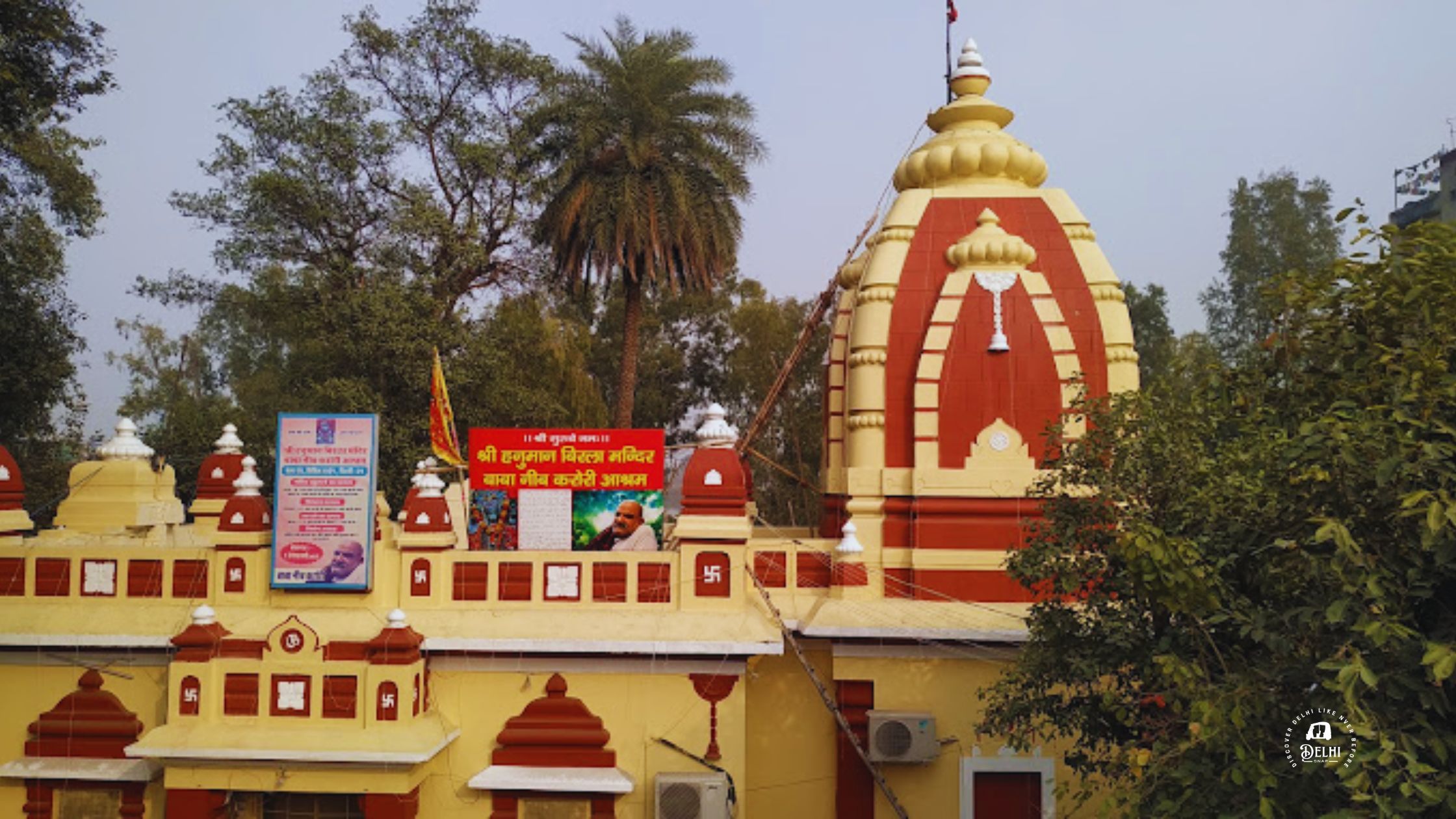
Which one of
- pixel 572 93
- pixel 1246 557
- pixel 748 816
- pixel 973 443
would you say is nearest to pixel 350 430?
pixel 748 816

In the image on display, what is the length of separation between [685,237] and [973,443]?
1139 cm

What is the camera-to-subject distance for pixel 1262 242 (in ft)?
112

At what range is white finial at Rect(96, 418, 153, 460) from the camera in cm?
1212

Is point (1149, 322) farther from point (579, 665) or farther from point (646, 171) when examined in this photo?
point (579, 665)

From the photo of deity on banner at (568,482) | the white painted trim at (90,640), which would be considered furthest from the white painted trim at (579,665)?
the white painted trim at (90,640)

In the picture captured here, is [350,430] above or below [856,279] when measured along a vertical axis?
below

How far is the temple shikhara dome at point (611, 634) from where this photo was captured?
29.6 feet

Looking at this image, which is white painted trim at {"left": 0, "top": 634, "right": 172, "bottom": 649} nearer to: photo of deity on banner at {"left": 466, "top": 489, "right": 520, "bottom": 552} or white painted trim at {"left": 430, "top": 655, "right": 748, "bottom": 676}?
white painted trim at {"left": 430, "top": 655, "right": 748, "bottom": 676}

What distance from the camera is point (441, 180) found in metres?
23.4

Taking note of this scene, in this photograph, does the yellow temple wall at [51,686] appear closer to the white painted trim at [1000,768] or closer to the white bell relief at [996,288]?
the white painted trim at [1000,768]

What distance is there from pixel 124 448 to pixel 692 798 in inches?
312

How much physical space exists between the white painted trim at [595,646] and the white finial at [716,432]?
1.83 m

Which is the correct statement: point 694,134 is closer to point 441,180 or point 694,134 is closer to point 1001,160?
point 441,180

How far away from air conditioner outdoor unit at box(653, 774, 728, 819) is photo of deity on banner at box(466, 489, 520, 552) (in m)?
3.42
